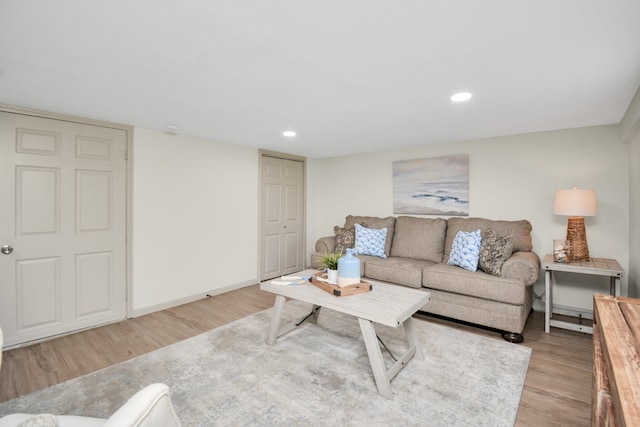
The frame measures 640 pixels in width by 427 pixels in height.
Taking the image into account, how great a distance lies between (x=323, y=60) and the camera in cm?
174

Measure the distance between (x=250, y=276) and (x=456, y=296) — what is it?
2.82 metres

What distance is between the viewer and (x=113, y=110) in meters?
2.68

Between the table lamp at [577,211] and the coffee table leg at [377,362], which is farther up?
the table lamp at [577,211]

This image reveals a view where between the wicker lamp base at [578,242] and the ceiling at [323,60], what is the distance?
3.33 feet

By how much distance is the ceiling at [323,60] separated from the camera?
130cm

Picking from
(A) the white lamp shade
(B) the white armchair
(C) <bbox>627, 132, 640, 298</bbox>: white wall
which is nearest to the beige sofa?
(A) the white lamp shade

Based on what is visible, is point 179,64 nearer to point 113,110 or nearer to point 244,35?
point 244,35

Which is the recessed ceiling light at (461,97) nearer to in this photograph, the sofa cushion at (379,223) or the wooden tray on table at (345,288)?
the wooden tray on table at (345,288)

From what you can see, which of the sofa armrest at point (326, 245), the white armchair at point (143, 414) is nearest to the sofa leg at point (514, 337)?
the sofa armrest at point (326, 245)

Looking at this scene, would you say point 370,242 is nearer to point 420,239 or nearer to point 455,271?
point 420,239

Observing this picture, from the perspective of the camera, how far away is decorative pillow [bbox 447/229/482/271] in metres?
3.16

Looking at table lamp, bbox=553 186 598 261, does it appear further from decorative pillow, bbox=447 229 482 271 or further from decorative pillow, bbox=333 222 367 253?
decorative pillow, bbox=333 222 367 253

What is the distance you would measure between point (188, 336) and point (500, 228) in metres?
3.53

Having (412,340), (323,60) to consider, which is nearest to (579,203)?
(412,340)
